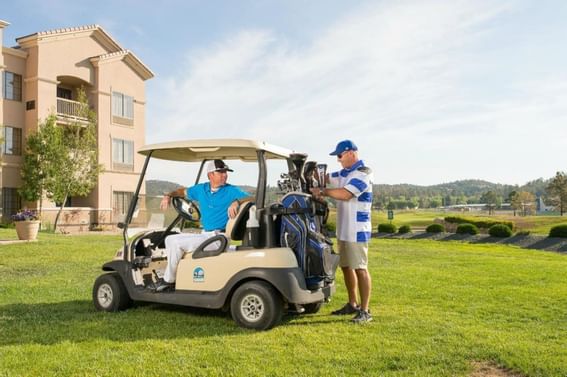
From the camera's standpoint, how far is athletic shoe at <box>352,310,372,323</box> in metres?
5.77

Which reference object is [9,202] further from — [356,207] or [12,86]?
[356,207]

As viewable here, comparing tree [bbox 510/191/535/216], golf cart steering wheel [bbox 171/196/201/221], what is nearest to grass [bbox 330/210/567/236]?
A: golf cart steering wheel [bbox 171/196/201/221]

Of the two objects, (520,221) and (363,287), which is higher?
(363,287)

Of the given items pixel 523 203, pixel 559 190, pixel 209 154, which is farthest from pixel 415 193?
pixel 209 154

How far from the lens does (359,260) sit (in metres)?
5.97

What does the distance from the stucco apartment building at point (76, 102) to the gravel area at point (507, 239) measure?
1492 centimetres

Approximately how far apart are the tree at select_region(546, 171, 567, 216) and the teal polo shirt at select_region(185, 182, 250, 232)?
7035cm

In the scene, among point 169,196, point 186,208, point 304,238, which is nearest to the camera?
point 304,238

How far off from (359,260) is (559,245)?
63.3 ft

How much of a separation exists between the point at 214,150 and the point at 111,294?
2031 mm

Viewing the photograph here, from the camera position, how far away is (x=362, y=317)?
5809mm

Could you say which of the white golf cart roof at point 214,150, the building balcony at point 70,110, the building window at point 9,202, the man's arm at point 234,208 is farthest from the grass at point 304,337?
the building balcony at point 70,110

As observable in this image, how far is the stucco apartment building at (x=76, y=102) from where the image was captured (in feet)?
88.0

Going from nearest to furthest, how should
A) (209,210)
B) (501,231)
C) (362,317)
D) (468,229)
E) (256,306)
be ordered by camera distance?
(256,306) < (362,317) < (209,210) < (501,231) < (468,229)
